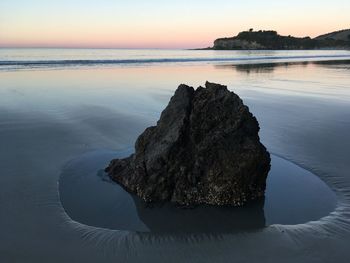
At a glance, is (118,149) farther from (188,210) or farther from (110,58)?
(110,58)

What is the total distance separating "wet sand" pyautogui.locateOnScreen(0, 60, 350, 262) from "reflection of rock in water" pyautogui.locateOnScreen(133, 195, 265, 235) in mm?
175

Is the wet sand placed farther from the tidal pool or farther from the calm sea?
the calm sea

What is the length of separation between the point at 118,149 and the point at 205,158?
3.31 meters

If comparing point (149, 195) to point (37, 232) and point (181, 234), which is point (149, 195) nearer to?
point (181, 234)

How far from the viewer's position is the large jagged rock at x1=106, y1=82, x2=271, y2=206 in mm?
5762

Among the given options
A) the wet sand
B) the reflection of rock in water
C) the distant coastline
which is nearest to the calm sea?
the wet sand

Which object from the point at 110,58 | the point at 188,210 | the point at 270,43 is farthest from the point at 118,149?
the point at 270,43

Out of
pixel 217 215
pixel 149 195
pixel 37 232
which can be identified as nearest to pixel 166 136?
pixel 149 195

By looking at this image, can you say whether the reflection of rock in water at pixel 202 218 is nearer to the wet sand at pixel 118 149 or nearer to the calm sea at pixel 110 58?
the wet sand at pixel 118 149

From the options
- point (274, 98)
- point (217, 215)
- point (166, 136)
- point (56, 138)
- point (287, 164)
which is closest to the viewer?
point (217, 215)

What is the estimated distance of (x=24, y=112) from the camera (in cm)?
→ 1209

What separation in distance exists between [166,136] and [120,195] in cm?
121

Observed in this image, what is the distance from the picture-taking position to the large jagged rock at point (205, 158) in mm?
5762

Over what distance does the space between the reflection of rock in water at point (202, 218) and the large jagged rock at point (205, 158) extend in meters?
0.17
